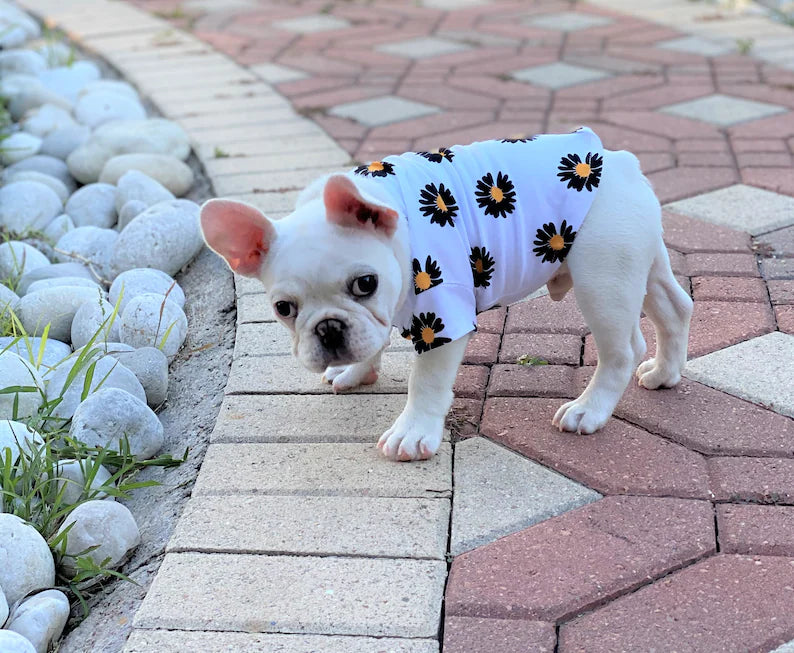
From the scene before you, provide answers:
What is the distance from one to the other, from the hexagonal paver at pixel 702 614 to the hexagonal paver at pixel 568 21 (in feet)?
15.8

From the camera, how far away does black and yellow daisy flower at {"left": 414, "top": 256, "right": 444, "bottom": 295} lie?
2076mm

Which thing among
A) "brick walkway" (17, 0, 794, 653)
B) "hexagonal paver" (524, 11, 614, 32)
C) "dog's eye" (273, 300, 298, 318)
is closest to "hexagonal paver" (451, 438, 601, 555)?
"brick walkway" (17, 0, 794, 653)

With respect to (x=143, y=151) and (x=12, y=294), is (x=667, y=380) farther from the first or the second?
(x=143, y=151)

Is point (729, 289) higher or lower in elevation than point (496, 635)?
lower

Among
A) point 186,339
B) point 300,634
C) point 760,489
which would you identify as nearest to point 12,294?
point 186,339

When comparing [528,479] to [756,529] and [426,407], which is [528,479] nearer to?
[426,407]

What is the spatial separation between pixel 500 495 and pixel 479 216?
589 millimetres

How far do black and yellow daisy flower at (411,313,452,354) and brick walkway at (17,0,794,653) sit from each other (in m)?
0.26

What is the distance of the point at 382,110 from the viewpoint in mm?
4602

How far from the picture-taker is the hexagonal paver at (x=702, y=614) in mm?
1604

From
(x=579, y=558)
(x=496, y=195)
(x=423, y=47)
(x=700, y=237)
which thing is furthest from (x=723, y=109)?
(x=579, y=558)

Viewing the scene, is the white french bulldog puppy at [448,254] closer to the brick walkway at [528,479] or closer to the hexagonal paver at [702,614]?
the brick walkway at [528,479]

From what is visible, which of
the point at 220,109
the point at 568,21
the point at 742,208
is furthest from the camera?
the point at 568,21

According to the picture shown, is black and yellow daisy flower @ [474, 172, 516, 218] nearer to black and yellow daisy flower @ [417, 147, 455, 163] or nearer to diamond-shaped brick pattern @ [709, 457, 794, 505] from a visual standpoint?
black and yellow daisy flower @ [417, 147, 455, 163]
